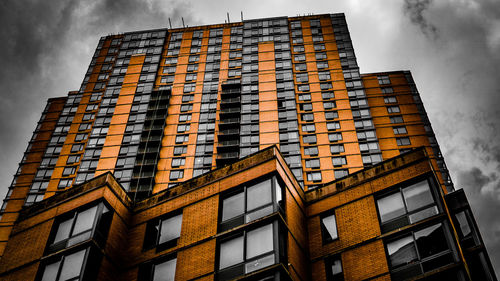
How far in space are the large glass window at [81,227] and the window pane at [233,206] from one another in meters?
5.66

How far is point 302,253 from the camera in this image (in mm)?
19594

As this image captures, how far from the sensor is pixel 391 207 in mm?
19469

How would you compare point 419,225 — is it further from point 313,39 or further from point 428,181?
point 313,39

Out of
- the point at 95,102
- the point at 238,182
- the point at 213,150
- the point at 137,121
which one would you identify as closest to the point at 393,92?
the point at 213,150

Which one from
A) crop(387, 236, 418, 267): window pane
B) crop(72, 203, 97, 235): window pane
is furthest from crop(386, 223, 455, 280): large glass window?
crop(72, 203, 97, 235): window pane

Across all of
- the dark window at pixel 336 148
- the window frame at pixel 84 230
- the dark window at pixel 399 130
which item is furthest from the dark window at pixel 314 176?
the window frame at pixel 84 230

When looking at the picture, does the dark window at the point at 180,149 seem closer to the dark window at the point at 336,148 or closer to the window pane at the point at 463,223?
the dark window at the point at 336,148

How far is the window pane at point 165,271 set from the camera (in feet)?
63.2

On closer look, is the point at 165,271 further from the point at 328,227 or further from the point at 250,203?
the point at 328,227

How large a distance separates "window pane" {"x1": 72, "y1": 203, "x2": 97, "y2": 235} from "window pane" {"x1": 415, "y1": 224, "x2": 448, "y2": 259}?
14135 mm

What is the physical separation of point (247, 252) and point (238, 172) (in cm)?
433

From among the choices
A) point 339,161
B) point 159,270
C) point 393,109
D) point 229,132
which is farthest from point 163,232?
point 393,109

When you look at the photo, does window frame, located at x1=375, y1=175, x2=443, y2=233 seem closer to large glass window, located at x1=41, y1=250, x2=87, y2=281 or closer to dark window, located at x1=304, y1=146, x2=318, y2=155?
large glass window, located at x1=41, y1=250, x2=87, y2=281

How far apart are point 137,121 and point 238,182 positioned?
151 ft
